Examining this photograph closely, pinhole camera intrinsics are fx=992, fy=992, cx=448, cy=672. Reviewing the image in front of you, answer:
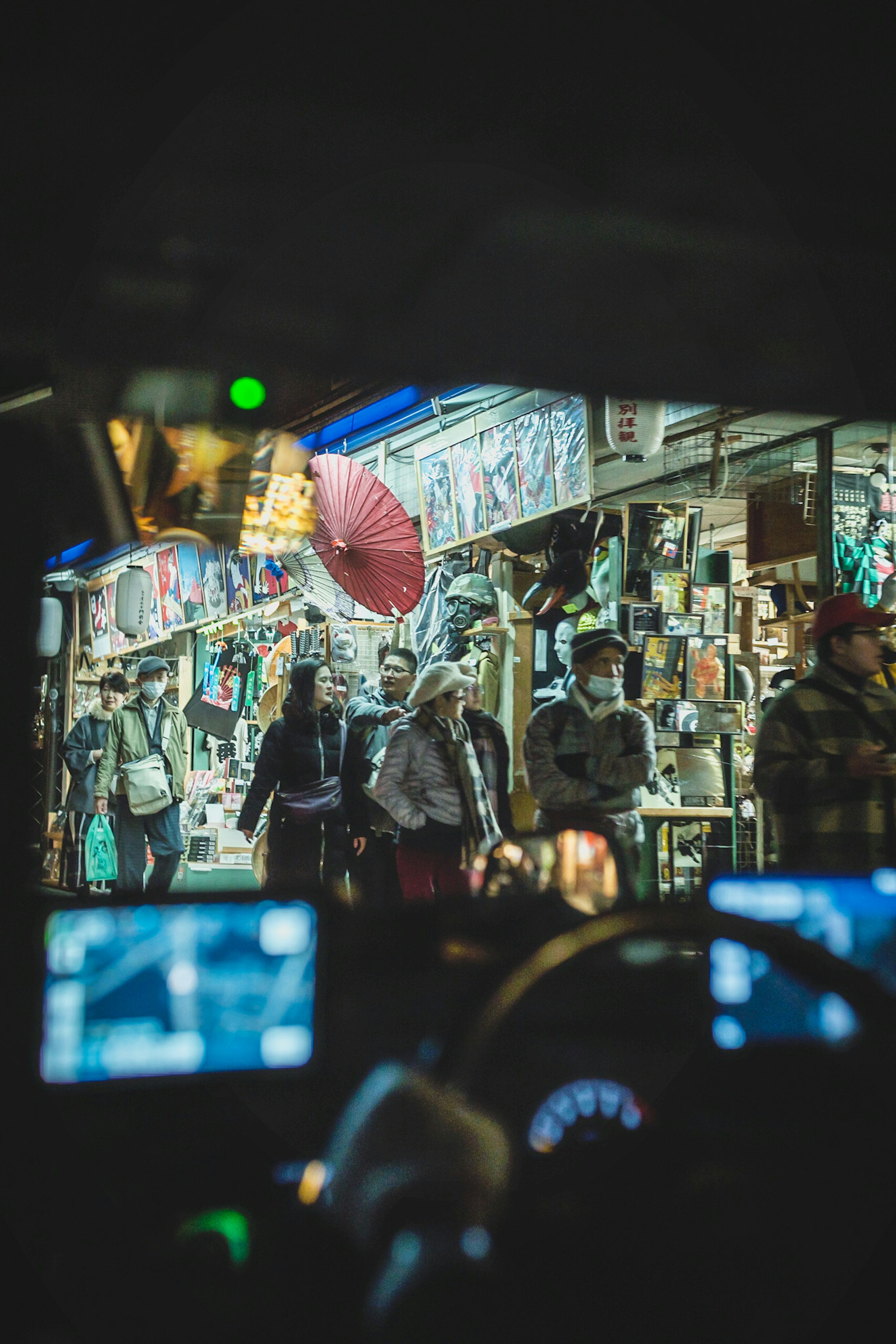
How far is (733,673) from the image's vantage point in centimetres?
411

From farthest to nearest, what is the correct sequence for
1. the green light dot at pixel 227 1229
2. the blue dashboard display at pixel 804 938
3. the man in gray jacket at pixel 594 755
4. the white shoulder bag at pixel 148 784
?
the white shoulder bag at pixel 148 784 < the man in gray jacket at pixel 594 755 < the green light dot at pixel 227 1229 < the blue dashboard display at pixel 804 938

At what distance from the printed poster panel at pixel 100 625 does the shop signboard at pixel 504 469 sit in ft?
4.26

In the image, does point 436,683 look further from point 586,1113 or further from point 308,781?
point 586,1113

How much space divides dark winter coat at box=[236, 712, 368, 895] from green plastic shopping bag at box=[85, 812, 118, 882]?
0.82 metres

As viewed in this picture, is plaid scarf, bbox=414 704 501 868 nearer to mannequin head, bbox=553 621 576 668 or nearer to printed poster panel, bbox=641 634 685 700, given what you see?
mannequin head, bbox=553 621 576 668

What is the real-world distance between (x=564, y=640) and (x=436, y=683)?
0.78 m

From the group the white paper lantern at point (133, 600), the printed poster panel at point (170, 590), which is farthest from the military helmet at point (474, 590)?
the white paper lantern at point (133, 600)

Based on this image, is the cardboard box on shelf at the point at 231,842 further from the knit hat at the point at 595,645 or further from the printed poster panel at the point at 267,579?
the knit hat at the point at 595,645

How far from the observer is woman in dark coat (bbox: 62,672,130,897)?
4.14 metres

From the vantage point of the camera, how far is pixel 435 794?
3.51m

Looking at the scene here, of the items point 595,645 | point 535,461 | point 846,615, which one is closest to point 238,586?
point 535,461

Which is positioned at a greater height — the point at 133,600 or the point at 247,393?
the point at 247,393

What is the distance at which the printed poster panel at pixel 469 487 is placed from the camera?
404cm

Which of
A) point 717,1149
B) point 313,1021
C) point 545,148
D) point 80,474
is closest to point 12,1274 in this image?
point 313,1021
